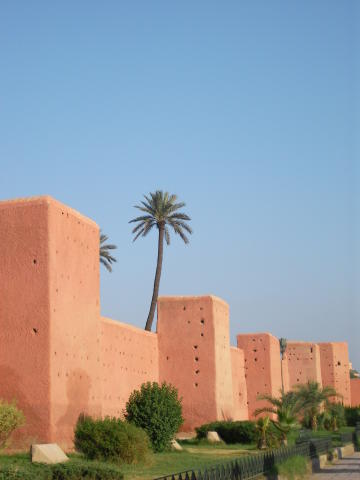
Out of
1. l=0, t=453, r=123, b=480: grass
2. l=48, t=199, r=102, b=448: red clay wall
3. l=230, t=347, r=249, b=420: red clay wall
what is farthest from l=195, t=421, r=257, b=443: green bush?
l=0, t=453, r=123, b=480: grass

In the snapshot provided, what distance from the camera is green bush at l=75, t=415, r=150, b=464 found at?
16.0 meters

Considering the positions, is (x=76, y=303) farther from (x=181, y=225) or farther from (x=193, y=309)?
(x=181, y=225)

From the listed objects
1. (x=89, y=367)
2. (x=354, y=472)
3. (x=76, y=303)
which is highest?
(x=76, y=303)

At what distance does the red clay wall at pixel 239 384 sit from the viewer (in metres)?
32.8

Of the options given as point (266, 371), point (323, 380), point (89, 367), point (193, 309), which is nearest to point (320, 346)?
point (323, 380)

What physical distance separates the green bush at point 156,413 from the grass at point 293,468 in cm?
537

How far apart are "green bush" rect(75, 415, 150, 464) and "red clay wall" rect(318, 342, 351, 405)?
3107cm

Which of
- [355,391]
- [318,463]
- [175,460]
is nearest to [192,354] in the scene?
[175,460]

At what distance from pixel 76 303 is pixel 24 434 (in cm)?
298

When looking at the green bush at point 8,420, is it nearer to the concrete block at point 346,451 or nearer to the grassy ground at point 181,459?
the grassy ground at point 181,459

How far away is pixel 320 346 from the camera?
154 ft

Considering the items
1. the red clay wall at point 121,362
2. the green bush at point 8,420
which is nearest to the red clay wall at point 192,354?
the red clay wall at point 121,362

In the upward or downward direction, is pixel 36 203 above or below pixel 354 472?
above

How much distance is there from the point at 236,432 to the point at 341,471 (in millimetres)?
8169
